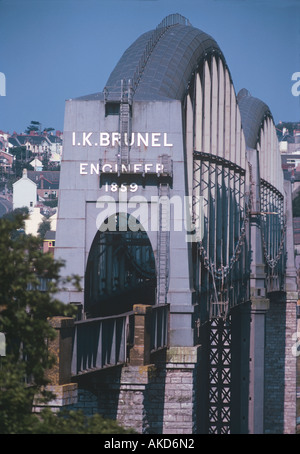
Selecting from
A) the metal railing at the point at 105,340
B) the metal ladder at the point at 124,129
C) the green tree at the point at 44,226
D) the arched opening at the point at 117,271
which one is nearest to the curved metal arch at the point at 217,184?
the arched opening at the point at 117,271

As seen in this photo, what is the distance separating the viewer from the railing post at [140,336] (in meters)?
39.8

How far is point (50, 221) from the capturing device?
152 m

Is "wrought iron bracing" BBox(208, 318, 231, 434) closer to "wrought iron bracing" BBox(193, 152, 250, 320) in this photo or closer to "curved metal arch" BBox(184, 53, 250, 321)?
"curved metal arch" BBox(184, 53, 250, 321)

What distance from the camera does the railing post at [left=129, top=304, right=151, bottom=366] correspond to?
39.8m

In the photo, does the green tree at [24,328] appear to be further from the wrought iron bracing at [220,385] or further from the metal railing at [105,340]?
the wrought iron bracing at [220,385]

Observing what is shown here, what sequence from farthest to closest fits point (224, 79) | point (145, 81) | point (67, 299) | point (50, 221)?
point (50, 221) → point (224, 79) → point (145, 81) → point (67, 299)

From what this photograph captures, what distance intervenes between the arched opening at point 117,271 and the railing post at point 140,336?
4980 millimetres

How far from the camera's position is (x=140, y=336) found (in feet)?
130

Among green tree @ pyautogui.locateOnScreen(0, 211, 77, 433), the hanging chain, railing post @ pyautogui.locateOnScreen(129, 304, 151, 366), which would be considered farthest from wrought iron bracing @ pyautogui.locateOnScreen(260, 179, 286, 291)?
green tree @ pyautogui.locateOnScreen(0, 211, 77, 433)

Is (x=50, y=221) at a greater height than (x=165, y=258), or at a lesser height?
greater

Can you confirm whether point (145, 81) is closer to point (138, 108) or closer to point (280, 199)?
point (138, 108)

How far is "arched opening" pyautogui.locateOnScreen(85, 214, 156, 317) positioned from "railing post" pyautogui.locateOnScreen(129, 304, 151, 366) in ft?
16.3
